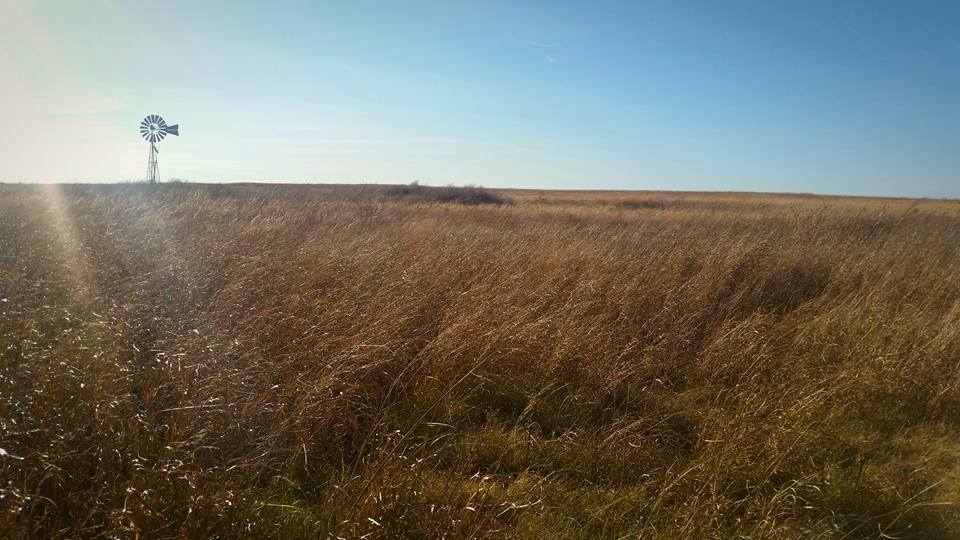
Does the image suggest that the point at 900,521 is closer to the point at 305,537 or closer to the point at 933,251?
the point at 305,537

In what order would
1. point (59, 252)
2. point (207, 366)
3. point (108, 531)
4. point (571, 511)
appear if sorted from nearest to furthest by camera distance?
1. point (108, 531)
2. point (571, 511)
3. point (207, 366)
4. point (59, 252)

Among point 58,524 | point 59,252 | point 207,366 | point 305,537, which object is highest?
point 59,252

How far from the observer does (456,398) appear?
3178 millimetres

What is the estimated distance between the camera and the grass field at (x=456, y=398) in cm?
198

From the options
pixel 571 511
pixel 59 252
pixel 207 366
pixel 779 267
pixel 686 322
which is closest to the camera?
pixel 571 511

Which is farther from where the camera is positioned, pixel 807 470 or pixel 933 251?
pixel 933 251

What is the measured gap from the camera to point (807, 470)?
2488 mm

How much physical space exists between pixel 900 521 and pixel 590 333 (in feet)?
6.64

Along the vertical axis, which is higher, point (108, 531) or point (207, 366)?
point (207, 366)

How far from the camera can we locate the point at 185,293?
403cm

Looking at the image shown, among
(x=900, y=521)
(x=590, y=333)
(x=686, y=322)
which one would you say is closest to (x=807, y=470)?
(x=900, y=521)

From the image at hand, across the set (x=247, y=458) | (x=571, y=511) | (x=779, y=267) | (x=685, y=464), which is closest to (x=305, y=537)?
(x=247, y=458)

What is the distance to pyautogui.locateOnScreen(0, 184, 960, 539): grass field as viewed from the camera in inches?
77.9

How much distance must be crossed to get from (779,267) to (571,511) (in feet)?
16.7
